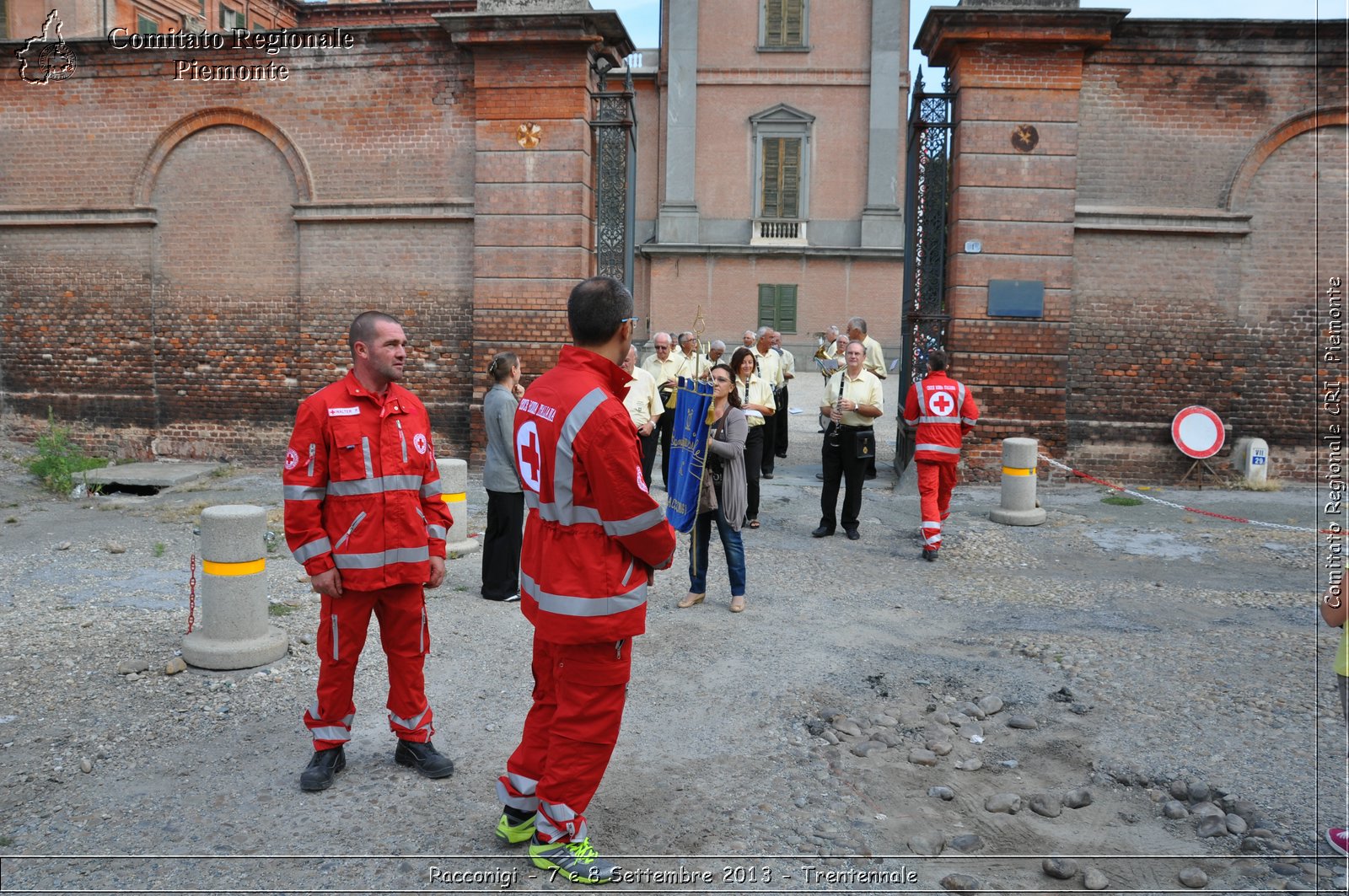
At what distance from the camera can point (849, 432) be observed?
10055 millimetres

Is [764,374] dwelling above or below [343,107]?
below

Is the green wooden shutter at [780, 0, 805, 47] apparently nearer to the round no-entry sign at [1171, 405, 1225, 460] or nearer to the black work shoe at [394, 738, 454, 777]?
the round no-entry sign at [1171, 405, 1225, 460]

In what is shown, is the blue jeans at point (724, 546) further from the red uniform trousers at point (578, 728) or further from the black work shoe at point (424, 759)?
the red uniform trousers at point (578, 728)

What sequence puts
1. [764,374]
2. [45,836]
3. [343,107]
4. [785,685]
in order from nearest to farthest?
[45,836] → [785,685] → [343,107] → [764,374]

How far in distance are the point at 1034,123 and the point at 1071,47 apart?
0.92m

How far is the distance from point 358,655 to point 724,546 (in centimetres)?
345

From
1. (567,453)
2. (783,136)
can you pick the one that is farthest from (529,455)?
(783,136)

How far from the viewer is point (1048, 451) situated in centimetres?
1242

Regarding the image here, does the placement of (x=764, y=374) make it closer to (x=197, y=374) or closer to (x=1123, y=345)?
(x=1123, y=345)

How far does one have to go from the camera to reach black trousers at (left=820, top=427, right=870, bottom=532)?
32.9 feet

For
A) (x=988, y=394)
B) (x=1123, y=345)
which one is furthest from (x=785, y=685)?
(x=1123, y=345)

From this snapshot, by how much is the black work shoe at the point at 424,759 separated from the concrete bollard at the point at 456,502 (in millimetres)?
4045

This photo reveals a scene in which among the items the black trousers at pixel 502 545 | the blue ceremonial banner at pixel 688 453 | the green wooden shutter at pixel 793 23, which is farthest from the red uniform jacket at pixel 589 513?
the green wooden shutter at pixel 793 23

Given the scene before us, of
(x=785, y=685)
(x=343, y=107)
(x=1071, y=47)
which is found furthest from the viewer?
(x=343, y=107)
